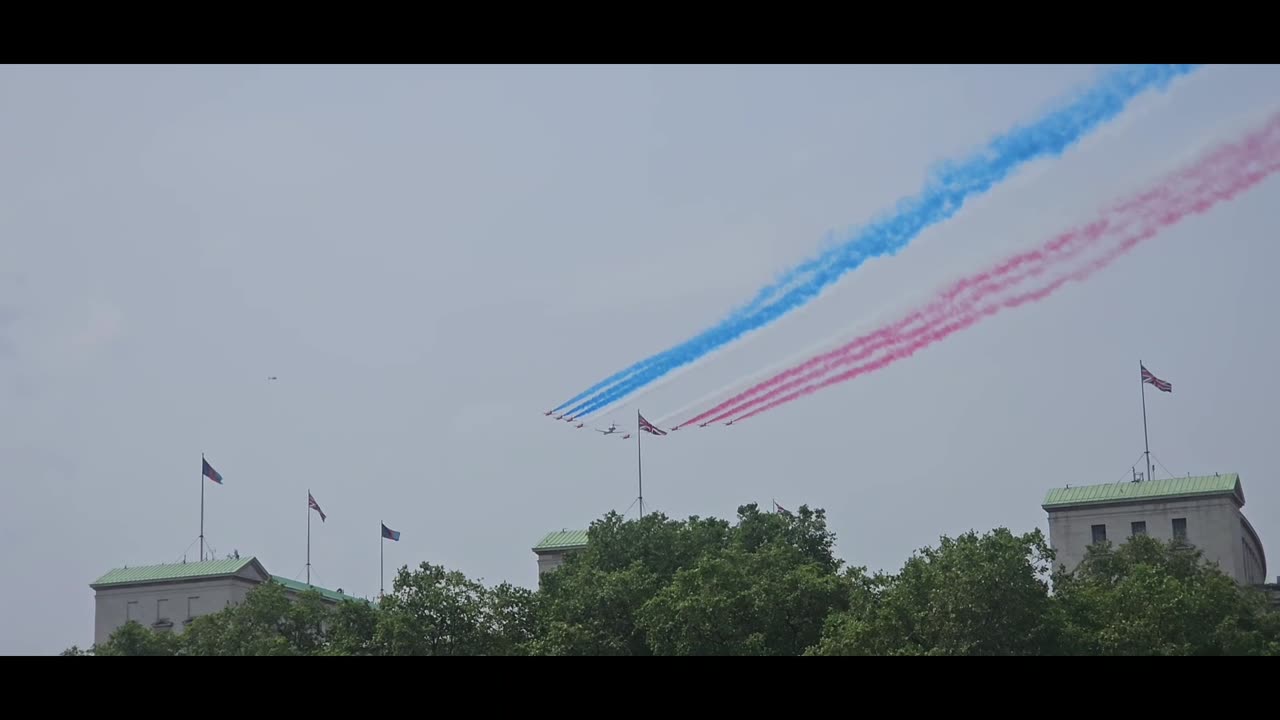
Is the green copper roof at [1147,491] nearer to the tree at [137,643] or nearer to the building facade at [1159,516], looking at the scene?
the building facade at [1159,516]

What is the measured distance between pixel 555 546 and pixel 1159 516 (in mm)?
52816

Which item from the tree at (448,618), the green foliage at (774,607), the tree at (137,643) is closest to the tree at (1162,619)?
the green foliage at (774,607)

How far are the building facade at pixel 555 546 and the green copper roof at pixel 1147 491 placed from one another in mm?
42266

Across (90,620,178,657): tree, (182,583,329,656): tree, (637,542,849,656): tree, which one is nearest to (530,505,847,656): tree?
(637,542,849,656): tree

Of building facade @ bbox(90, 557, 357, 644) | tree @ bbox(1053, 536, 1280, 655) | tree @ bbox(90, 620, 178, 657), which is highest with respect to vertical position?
building facade @ bbox(90, 557, 357, 644)

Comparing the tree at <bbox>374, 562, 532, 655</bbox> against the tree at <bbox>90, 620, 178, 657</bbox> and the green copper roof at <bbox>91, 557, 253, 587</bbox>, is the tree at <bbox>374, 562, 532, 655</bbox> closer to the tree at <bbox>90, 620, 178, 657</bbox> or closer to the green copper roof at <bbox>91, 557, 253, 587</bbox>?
the tree at <bbox>90, 620, 178, 657</bbox>

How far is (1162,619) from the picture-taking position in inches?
2990

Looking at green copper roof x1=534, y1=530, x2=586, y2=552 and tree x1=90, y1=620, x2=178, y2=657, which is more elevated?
green copper roof x1=534, y1=530, x2=586, y2=552

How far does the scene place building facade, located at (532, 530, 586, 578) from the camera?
481ft

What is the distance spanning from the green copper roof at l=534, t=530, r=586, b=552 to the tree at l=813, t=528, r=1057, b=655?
6991 centimetres

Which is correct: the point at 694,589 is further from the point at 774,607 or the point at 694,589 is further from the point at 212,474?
the point at 212,474
